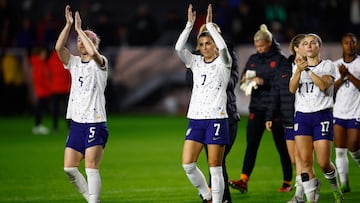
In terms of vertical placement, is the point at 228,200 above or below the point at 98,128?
below

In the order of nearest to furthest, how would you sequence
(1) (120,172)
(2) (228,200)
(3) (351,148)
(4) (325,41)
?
1. (2) (228,200)
2. (3) (351,148)
3. (1) (120,172)
4. (4) (325,41)

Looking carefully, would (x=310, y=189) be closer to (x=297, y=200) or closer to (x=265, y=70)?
(x=297, y=200)

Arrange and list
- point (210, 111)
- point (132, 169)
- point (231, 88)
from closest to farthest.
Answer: point (210, 111)
point (231, 88)
point (132, 169)

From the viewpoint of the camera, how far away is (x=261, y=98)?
14.6 m

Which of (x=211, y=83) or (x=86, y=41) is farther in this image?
(x=211, y=83)

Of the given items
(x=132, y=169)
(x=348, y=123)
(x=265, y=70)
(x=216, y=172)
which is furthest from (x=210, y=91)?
(x=132, y=169)

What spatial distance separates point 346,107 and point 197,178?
357 cm

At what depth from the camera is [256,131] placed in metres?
14.8

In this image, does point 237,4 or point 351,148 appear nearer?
point 351,148

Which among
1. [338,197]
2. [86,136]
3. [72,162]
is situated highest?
[86,136]

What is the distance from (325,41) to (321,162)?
19.1 m

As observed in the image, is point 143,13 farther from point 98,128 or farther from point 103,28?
point 98,128

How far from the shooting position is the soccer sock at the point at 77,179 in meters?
11.9

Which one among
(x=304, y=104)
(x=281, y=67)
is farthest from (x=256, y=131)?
(x=304, y=104)
